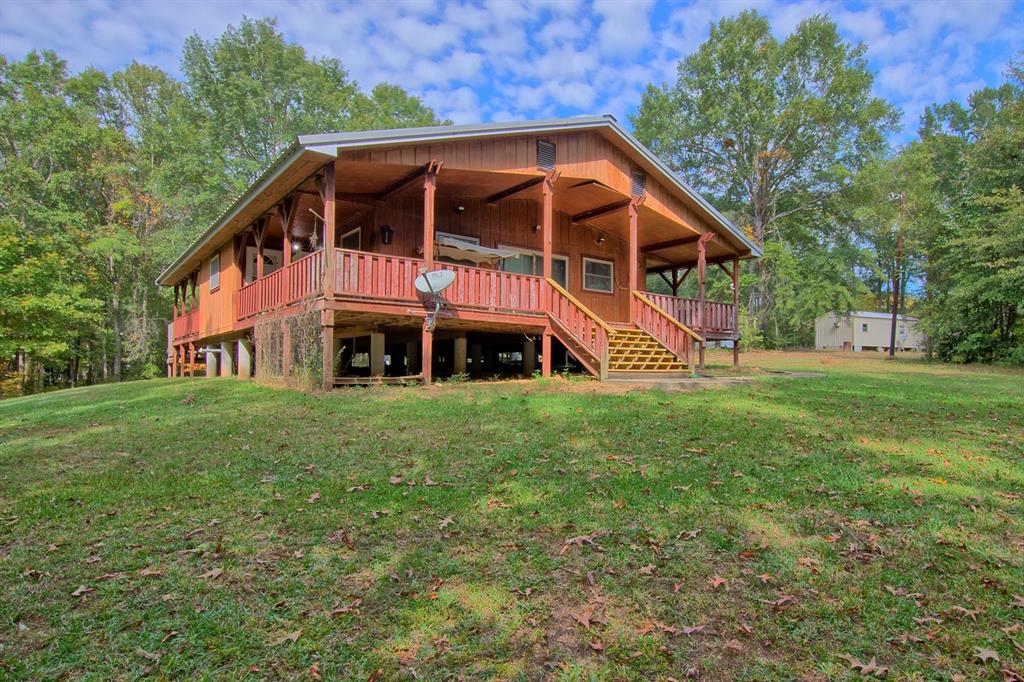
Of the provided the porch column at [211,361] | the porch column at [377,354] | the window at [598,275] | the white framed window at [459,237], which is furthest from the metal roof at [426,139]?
the porch column at [211,361]

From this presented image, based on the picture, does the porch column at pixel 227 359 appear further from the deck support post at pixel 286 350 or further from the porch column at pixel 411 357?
the deck support post at pixel 286 350

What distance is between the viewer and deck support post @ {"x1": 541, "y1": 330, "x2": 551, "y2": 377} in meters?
11.8

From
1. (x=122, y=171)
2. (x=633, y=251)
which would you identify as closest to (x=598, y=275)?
(x=633, y=251)

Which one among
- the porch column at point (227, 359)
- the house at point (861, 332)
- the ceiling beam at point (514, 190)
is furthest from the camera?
the house at point (861, 332)

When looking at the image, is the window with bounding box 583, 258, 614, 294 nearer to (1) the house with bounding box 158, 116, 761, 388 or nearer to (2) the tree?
(1) the house with bounding box 158, 116, 761, 388

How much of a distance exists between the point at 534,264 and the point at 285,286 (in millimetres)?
6866

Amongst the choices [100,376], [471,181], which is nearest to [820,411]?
[471,181]

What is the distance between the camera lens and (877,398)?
9.52 meters

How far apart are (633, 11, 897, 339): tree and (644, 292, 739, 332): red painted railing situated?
672 inches

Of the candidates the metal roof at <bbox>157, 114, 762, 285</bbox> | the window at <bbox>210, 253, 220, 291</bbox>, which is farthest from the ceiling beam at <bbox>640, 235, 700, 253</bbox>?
the window at <bbox>210, 253, 220, 291</bbox>

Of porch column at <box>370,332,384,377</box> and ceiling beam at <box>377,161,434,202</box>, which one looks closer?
ceiling beam at <box>377,161,434,202</box>

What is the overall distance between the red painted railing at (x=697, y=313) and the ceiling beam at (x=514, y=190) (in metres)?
4.52

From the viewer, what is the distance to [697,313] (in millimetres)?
16422

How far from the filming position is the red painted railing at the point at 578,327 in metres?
11.4
